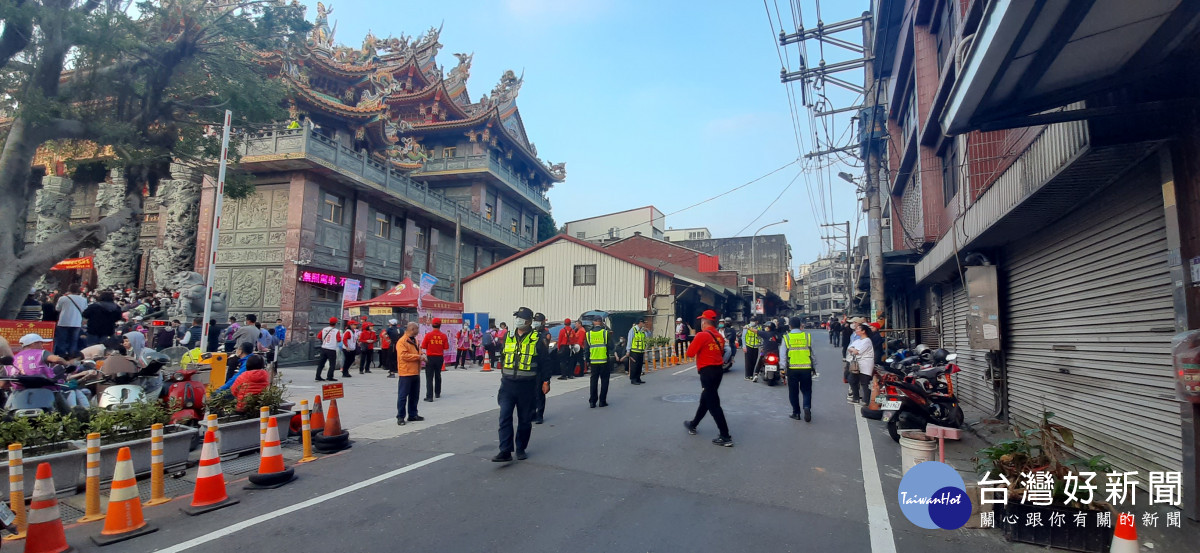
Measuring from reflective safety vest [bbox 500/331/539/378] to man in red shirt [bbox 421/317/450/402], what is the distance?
4097 millimetres

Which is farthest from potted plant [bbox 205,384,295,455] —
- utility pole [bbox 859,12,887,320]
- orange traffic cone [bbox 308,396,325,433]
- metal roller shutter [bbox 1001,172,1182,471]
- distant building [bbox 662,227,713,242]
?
distant building [bbox 662,227,713,242]

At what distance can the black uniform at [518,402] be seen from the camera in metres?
6.49

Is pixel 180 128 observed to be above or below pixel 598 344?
above

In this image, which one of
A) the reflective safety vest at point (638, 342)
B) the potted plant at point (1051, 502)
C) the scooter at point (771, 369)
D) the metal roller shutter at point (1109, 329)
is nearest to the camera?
the potted plant at point (1051, 502)

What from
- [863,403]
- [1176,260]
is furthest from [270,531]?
[863,403]

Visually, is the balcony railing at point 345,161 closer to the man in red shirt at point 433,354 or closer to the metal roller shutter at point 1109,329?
the man in red shirt at point 433,354

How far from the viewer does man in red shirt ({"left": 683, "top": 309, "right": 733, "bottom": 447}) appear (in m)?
7.24

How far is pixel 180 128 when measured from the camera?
13.8m

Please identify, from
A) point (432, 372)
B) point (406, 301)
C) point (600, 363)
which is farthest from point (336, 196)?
point (600, 363)

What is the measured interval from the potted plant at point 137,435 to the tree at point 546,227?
37.5 metres

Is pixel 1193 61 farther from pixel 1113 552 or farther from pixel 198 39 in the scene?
pixel 198 39

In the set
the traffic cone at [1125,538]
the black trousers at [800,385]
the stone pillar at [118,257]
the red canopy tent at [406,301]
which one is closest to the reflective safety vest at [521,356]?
the black trousers at [800,385]

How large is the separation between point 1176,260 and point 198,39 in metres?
17.1

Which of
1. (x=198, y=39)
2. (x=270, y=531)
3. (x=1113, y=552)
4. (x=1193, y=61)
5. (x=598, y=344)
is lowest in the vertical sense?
(x=270, y=531)
